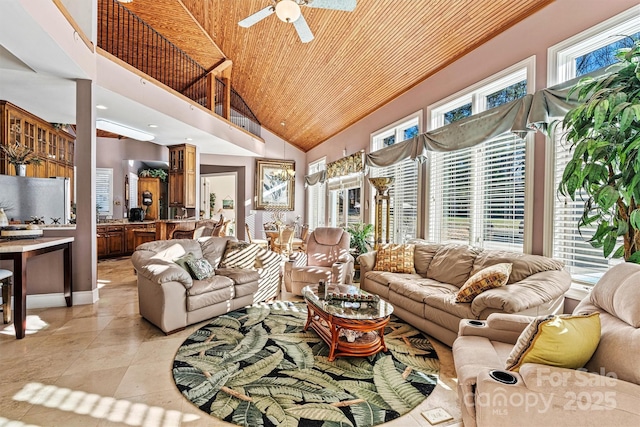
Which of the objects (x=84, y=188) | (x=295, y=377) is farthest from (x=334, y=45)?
(x=295, y=377)

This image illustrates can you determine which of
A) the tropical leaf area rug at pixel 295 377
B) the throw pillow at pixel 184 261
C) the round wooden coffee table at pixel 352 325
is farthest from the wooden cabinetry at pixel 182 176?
the round wooden coffee table at pixel 352 325

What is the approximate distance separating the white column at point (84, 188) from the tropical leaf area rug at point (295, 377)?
2017 millimetres

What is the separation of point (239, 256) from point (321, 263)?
4.42 ft

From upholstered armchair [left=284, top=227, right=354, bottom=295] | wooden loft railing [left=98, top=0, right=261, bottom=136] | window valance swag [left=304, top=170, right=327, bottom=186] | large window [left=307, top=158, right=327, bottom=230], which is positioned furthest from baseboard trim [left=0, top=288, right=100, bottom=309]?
large window [left=307, top=158, right=327, bottom=230]

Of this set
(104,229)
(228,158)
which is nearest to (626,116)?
(104,229)

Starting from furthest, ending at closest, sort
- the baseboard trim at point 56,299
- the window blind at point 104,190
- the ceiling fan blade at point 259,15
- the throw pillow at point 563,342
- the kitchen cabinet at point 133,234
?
1. the window blind at point 104,190
2. the kitchen cabinet at point 133,234
3. the baseboard trim at point 56,299
4. the ceiling fan blade at point 259,15
5. the throw pillow at point 563,342

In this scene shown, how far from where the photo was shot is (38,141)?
19.1 feet

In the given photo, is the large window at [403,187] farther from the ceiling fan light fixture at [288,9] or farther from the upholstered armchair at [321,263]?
the ceiling fan light fixture at [288,9]

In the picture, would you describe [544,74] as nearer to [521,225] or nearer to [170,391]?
[521,225]

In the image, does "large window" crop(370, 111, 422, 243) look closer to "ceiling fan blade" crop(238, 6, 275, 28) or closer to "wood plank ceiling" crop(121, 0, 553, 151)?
"wood plank ceiling" crop(121, 0, 553, 151)

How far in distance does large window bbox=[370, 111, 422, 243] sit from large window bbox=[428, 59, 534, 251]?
0.46 m

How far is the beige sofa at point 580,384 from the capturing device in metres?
1.17

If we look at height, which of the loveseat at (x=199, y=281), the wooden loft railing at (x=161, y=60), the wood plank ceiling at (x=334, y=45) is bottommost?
the loveseat at (x=199, y=281)

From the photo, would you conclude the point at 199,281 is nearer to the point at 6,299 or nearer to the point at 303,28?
the point at 6,299
